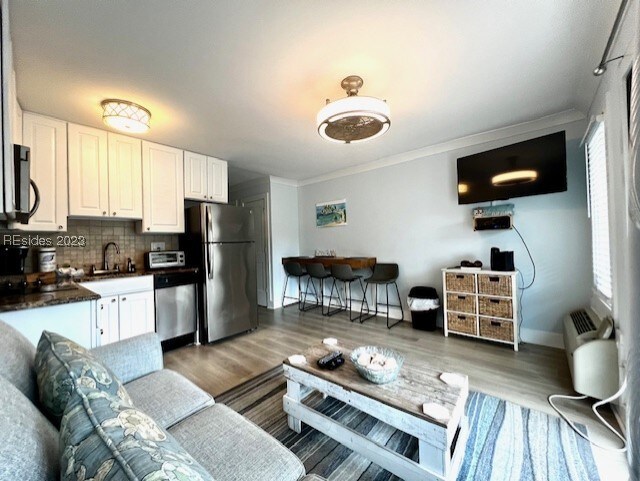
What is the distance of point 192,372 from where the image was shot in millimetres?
2453

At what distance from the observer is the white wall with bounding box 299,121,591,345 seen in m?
2.66

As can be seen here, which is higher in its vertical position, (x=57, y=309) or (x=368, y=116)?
(x=368, y=116)

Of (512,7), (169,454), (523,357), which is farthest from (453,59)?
(523,357)

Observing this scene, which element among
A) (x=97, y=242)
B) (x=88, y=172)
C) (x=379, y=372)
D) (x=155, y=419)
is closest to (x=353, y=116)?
(x=379, y=372)

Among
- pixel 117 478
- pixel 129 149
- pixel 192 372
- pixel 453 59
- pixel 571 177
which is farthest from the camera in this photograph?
pixel 129 149

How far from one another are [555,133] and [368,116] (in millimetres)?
2070

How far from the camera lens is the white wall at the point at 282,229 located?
4777 mm

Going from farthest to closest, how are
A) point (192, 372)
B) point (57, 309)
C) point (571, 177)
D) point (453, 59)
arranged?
point (571, 177) → point (192, 372) → point (453, 59) → point (57, 309)

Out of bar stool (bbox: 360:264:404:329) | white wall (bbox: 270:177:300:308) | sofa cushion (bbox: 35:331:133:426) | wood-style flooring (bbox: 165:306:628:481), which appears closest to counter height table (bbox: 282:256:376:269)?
bar stool (bbox: 360:264:404:329)

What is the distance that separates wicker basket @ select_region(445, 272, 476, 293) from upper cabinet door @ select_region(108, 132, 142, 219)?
368 cm

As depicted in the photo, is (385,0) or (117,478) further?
(385,0)

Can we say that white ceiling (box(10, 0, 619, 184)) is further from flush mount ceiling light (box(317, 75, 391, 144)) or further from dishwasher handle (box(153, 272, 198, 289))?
dishwasher handle (box(153, 272, 198, 289))

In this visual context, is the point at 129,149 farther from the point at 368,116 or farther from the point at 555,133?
the point at 555,133

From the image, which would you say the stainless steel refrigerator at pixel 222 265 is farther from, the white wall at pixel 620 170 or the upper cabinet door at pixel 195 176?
the white wall at pixel 620 170
